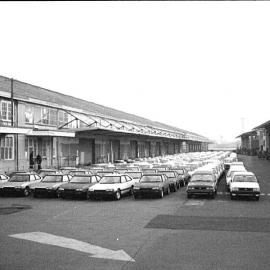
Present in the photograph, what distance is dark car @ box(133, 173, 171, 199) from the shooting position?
2033 centimetres

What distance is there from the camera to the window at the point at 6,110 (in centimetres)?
3234

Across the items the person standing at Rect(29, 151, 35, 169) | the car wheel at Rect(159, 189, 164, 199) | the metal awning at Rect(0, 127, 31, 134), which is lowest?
the car wheel at Rect(159, 189, 164, 199)

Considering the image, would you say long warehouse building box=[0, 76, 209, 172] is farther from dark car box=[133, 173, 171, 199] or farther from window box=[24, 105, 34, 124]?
dark car box=[133, 173, 171, 199]

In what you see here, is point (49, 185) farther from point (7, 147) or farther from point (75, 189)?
point (7, 147)

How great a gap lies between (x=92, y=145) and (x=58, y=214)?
3252cm

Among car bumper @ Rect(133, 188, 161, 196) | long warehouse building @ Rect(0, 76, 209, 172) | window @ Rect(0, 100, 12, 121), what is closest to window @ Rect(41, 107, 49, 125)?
long warehouse building @ Rect(0, 76, 209, 172)

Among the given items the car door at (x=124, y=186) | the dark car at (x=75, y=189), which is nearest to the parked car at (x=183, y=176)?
the car door at (x=124, y=186)

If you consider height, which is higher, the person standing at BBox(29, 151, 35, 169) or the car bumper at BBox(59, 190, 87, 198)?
the person standing at BBox(29, 151, 35, 169)

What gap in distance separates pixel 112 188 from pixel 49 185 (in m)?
3.88

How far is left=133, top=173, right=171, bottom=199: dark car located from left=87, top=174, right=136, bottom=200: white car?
0.84 metres

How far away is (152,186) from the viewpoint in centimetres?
2045

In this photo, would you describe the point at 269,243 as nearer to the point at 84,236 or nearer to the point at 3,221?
the point at 84,236

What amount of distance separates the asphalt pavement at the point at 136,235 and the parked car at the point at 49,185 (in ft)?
8.13

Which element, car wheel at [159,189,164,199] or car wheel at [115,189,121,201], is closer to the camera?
car wheel at [115,189,121,201]
